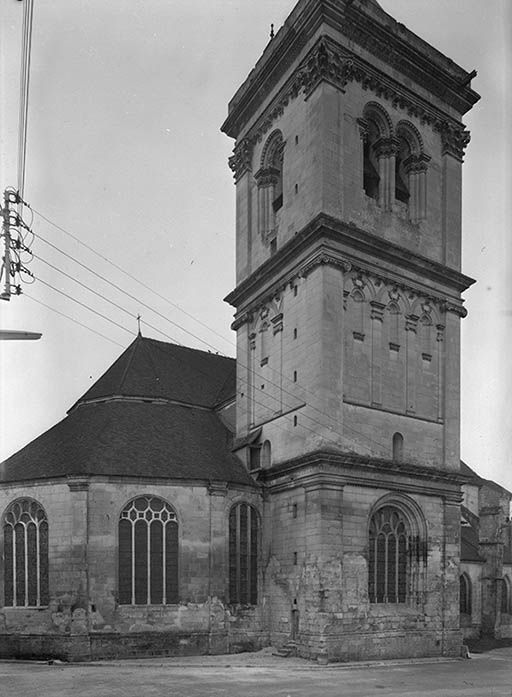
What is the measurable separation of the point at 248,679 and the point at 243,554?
757 cm

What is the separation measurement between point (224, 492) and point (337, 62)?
1713cm

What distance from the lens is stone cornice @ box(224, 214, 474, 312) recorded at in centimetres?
2695

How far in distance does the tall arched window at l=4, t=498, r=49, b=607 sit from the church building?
0.08m

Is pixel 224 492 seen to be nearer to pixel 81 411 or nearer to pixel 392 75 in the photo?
pixel 81 411

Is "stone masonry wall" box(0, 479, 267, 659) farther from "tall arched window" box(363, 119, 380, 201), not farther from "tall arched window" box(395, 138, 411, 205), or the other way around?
"tall arched window" box(395, 138, 411, 205)

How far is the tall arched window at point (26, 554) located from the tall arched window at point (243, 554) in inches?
265

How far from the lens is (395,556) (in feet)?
89.8

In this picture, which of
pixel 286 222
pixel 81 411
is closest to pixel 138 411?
pixel 81 411

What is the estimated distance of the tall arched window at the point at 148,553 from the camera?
2547 centimetres

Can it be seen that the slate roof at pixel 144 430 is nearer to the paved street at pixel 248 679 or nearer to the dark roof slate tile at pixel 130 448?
the dark roof slate tile at pixel 130 448

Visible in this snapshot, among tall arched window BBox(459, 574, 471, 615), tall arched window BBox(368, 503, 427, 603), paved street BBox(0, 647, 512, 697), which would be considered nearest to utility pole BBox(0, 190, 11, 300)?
paved street BBox(0, 647, 512, 697)

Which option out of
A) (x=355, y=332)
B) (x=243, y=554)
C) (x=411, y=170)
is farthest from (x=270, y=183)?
(x=243, y=554)

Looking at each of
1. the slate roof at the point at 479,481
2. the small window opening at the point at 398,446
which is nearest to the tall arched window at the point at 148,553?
the small window opening at the point at 398,446

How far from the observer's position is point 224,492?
88.9 feet
